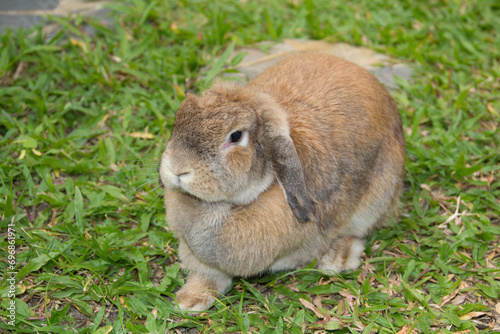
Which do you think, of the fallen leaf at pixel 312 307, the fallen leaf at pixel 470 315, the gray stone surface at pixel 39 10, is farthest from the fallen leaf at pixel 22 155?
the fallen leaf at pixel 470 315

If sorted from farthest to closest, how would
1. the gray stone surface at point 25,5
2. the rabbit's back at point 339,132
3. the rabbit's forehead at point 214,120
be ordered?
the gray stone surface at point 25,5 < the rabbit's back at point 339,132 < the rabbit's forehead at point 214,120

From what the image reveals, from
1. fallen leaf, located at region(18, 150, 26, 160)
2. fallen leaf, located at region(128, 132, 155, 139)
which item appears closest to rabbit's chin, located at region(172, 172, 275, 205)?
fallen leaf, located at region(128, 132, 155, 139)

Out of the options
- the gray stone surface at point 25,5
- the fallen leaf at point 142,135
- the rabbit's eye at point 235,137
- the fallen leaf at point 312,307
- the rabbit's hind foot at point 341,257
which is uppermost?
the gray stone surface at point 25,5

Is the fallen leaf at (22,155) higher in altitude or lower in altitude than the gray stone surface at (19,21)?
lower

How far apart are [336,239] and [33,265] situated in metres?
2.10

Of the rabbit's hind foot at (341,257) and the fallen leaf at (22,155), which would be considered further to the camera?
the fallen leaf at (22,155)

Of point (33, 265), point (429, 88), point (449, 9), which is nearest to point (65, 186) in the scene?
point (33, 265)

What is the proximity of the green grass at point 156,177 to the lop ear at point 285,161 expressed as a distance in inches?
31.5

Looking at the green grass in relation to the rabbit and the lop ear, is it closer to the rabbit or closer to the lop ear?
the rabbit

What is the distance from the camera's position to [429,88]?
16.3ft

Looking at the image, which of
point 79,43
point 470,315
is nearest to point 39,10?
point 79,43

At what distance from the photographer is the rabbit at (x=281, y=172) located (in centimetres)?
274

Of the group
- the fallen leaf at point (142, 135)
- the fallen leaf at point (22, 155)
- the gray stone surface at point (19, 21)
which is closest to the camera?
the fallen leaf at point (22, 155)

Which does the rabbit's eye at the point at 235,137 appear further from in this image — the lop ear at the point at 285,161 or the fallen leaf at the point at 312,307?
the fallen leaf at the point at 312,307
